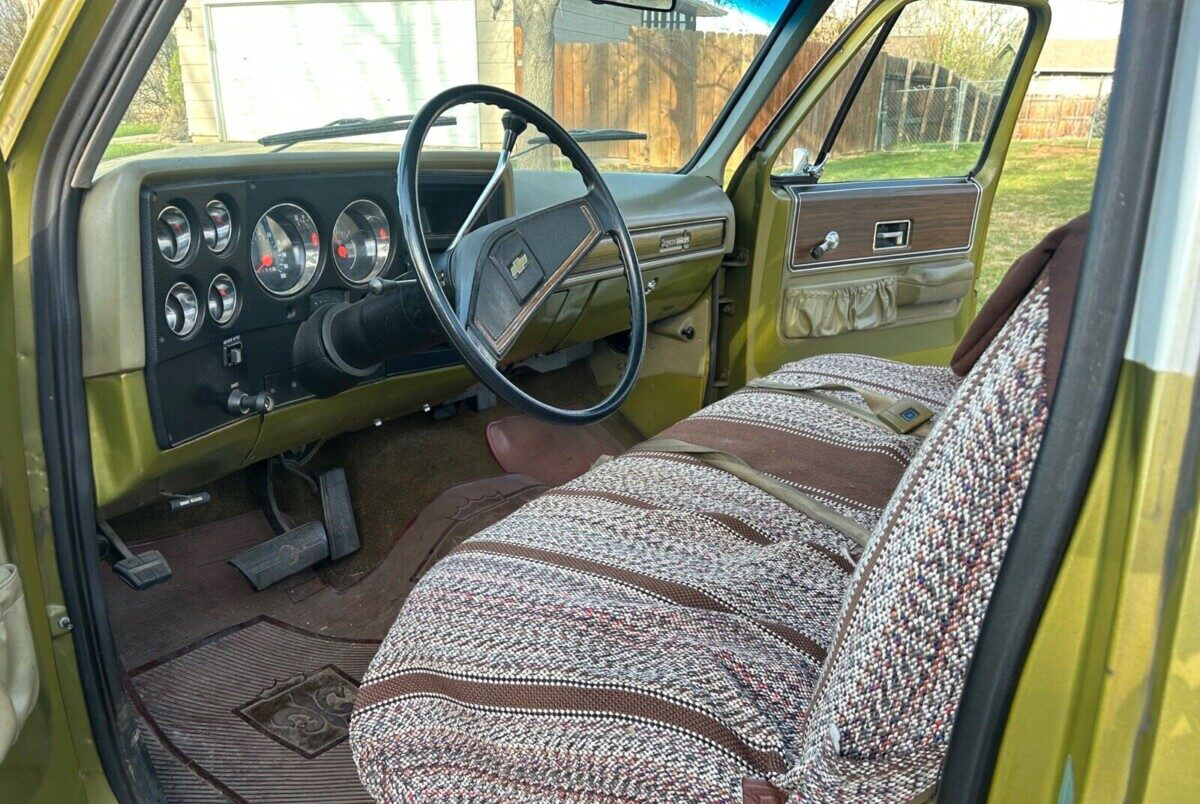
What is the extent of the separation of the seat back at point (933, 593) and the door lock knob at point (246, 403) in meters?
1.30

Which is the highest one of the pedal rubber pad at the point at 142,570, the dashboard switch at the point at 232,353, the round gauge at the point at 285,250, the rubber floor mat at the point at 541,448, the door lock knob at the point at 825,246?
the round gauge at the point at 285,250

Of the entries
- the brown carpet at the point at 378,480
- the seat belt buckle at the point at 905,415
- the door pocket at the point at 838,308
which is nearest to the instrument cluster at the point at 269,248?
the brown carpet at the point at 378,480

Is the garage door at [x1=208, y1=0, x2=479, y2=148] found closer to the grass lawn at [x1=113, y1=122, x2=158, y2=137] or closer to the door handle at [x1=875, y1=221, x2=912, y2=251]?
the grass lawn at [x1=113, y1=122, x2=158, y2=137]

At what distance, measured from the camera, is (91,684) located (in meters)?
1.46

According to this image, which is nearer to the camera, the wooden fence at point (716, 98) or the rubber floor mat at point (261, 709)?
the rubber floor mat at point (261, 709)

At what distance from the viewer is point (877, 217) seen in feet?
9.78

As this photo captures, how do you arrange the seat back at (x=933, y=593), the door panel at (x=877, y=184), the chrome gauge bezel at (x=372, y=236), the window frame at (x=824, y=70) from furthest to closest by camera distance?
the door panel at (x=877, y=184)
the window frame at (x=824, y=70)
the chrome gauge bezel at (x=372, y=236)
the seat back at (x=933, y=593)

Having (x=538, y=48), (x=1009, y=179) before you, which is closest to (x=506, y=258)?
(x=538, y=48)

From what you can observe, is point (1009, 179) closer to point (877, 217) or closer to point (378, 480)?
point (877, 217)

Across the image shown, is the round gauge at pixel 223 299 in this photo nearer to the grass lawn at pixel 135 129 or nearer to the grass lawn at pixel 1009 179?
the grass lawn at pixel 135 129

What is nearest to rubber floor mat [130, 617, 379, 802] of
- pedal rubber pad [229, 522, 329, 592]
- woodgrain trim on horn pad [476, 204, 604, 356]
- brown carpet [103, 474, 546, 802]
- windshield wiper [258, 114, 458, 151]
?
brown carpet [103, 474, 546, 802]

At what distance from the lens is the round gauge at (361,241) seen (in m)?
2.03

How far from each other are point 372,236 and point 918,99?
188 cm

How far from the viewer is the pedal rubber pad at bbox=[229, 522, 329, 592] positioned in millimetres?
2273
